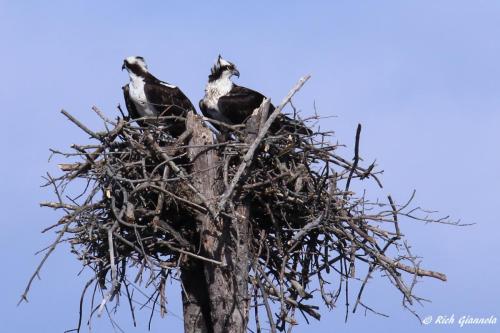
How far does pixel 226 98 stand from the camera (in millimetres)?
10039

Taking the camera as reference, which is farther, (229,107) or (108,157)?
(229,107)

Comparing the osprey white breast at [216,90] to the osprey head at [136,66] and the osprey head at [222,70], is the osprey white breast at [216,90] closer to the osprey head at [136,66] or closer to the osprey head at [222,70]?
the osprey head at [222,70]

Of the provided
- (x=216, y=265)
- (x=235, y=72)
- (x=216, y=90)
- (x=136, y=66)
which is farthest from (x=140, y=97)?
(x=216, y=265)

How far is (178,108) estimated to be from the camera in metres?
9.76

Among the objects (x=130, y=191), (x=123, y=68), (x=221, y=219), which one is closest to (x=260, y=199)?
(x=221, y=219)

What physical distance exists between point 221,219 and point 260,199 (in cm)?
56

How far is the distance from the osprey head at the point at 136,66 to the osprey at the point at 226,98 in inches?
27.5

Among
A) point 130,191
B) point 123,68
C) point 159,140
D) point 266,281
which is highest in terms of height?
point 123,68

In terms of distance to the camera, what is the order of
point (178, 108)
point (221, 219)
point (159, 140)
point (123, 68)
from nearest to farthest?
point (221, 219) < point (159, 140) < point (178, 108) < point (123, 68)

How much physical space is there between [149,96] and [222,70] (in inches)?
37.1

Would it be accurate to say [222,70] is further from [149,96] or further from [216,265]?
[216,265]

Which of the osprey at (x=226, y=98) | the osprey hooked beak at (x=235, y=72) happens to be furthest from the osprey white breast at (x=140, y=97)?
the osprey hooked beak at (x=235, y=72)

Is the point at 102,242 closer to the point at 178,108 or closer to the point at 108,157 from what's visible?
the point at 108,157

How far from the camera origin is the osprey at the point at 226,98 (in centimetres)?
993
